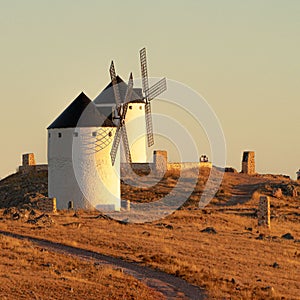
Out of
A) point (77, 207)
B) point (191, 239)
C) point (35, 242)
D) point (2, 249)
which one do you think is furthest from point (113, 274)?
point (77, 207)

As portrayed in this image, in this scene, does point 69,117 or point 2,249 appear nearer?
point 2,249

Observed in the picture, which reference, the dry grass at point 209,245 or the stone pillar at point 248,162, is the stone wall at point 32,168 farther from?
the dry grass at point 209,245

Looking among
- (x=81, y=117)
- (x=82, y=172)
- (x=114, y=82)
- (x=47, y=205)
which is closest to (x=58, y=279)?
(x=47, y=205)

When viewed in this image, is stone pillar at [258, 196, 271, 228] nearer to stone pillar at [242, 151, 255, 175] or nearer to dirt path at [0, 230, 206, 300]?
dirt path at [0, 230, 206, 300]

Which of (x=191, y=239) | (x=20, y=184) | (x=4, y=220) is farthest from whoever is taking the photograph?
(x=20, y=184)

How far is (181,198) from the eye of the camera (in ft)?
198

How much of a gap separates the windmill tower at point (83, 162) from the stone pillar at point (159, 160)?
12.9 m

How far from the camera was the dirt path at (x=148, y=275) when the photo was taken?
85.0 feet

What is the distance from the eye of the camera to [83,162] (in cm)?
5141

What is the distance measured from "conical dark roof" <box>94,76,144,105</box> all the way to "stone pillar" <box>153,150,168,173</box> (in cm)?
391

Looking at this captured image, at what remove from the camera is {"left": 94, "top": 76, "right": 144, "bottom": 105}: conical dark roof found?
209 feet

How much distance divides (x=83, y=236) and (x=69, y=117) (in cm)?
1695

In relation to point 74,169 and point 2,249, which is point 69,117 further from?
Answer: point 2,249

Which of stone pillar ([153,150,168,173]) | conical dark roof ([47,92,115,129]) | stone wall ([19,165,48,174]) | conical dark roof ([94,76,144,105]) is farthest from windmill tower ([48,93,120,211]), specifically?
stone wall ([19,165,48,174])
